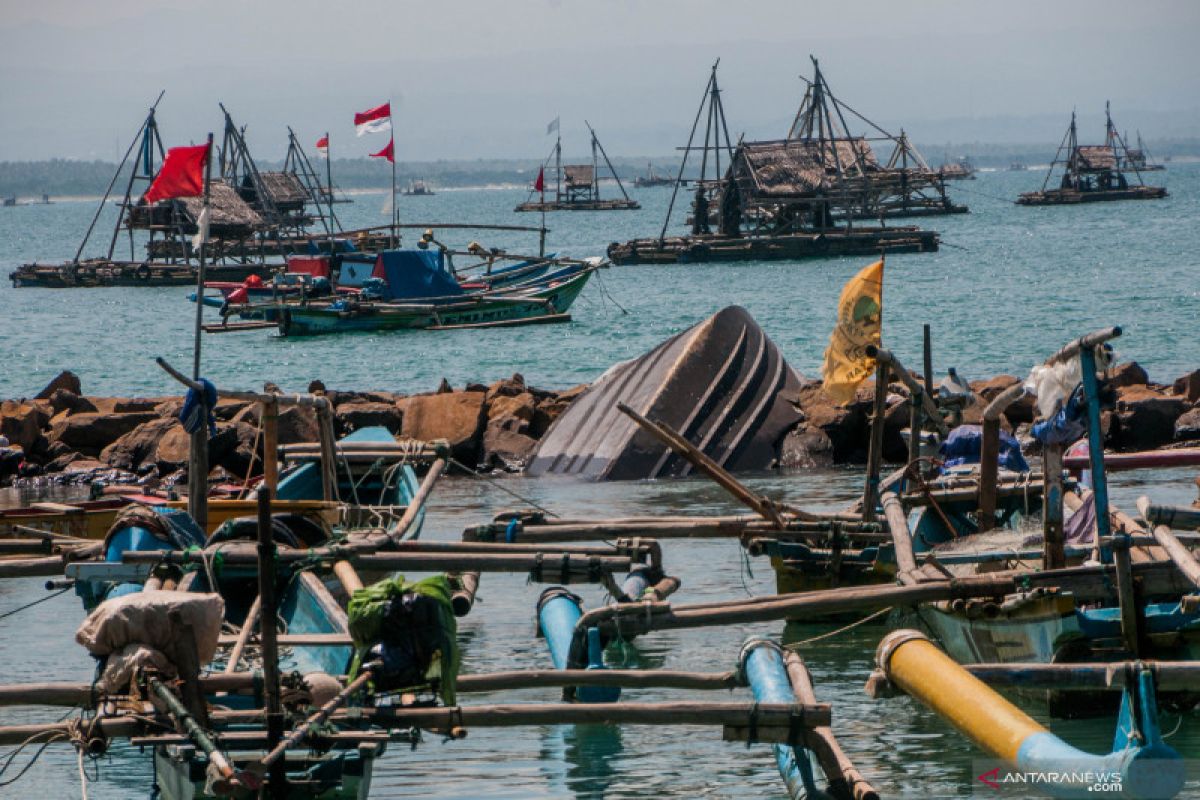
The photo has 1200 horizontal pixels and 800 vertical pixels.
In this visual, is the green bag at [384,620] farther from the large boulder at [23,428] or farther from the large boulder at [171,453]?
the large boulder at [23,428]

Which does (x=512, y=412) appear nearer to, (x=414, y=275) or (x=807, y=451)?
(x=807, y=451)

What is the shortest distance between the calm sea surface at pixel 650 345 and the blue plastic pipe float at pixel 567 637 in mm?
528

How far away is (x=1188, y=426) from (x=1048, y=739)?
19098mm

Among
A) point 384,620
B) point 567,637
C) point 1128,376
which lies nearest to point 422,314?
point 1128,376

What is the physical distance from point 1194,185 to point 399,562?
178 meters

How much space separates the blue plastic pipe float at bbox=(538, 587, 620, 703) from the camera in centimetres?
1164

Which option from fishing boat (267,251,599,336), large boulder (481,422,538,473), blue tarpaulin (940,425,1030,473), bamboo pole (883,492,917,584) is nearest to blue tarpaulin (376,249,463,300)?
fishing boat (267,251,599,336)

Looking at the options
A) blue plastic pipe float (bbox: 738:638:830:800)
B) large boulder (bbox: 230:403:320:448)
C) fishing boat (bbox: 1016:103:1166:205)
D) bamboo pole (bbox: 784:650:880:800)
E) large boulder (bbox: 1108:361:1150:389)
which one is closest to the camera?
bamboo pole (bbox: 784:650:880:800)

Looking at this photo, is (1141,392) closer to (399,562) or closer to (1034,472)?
(1034,472)

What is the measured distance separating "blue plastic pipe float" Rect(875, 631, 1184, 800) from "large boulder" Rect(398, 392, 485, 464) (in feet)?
58.9

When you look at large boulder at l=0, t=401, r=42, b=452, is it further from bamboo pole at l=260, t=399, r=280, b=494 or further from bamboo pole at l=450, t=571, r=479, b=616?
bamboo pole at l=450, t=571, r=479, b=616

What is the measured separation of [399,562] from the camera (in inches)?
522

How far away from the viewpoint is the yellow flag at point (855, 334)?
1602cm

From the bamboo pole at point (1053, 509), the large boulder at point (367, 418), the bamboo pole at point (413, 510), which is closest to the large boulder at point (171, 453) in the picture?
the large boulder at point (367, 418)
